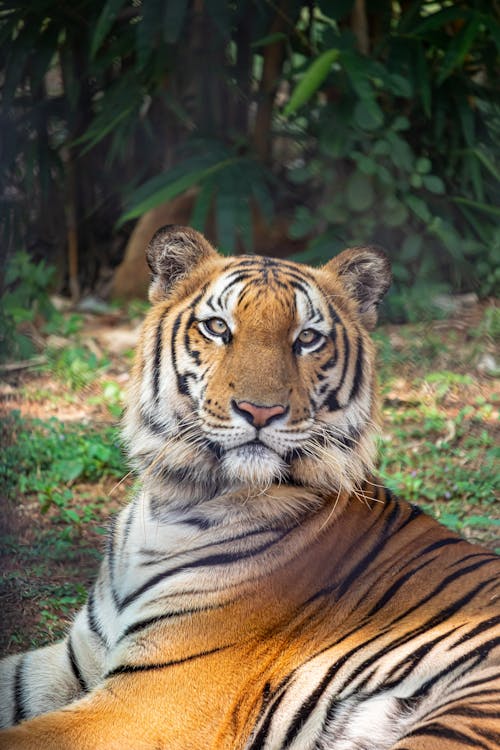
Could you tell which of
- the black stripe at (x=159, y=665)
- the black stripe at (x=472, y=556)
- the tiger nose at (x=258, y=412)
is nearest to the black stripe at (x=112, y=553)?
the black stripe at (x=159, y=665)

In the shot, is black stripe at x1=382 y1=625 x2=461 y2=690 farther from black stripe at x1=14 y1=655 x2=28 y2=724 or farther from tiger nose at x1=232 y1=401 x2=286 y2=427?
black stripe at x1=14 y1=655 x2=28 y2=724

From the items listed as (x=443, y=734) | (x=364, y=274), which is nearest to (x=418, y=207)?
(x=364, y=274)

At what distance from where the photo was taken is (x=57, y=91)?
18.3 ft

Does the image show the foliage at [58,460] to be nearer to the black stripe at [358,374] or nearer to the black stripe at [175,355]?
the black stripe at [175,355]

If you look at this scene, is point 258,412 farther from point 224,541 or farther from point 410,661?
point 410,661

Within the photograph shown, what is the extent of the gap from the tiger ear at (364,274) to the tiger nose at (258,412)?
546 millimetres

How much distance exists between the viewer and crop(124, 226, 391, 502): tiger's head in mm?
2383

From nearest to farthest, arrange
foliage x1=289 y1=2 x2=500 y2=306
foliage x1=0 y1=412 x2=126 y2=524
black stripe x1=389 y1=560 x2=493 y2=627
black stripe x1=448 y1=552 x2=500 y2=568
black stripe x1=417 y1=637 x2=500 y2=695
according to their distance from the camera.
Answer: black stripe x1=417 y1=637 x2=500 y2=695 → black stripe x1=389 y1=560 x2=493 y2=627 → black stripe x1=448 y1=552 x2=500 y2=568 → foliage x1=0 y1=412 x2=126 y2=524 → foliage x1=289 y1=2 x2=500 y2=306

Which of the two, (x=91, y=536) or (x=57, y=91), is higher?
(x=57, y=91)

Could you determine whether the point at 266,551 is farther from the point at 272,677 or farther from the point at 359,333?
the point at 359,333

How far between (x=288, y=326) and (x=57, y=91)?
360 cm

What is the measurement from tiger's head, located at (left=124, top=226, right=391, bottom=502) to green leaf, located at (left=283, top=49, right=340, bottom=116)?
219cm

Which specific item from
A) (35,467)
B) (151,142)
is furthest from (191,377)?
(151,142)

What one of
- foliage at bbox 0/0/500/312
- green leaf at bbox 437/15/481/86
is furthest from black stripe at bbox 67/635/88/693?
green leaf at bbox 437/15/481/86
